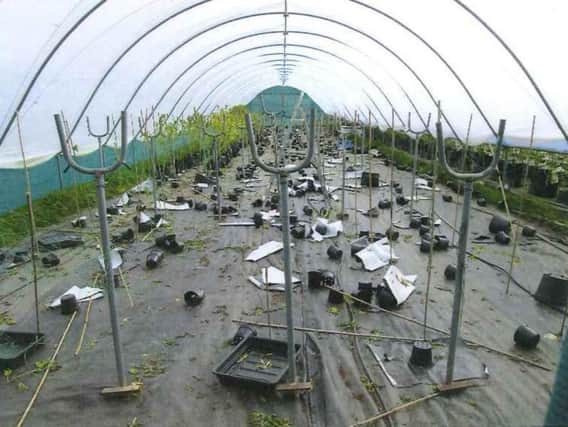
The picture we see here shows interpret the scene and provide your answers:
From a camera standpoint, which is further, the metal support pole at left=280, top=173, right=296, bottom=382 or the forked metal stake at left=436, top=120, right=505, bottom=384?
the metal support pole at left=280, top=173, right=296, bottom=382

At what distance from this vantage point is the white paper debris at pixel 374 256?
6.27m

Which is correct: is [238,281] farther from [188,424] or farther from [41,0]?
[41,0]

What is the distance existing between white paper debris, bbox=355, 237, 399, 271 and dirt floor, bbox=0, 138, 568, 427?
0.15 meters

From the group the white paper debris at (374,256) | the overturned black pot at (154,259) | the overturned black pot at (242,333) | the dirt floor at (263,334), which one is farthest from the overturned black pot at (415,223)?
the overturned black pot at (242,333)

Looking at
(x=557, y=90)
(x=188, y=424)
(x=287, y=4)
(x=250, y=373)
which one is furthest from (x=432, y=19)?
(x=188, y=424)

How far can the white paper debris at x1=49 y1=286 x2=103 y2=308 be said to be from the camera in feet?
17.4

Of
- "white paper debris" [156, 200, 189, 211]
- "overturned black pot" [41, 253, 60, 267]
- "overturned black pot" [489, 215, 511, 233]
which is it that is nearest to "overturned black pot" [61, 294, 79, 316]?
"overturned black pot" [41, 253, 60, 267]

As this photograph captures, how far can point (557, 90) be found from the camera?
16.8 ft

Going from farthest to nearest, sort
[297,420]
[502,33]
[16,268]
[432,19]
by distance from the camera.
→ [432,19], [16,268], [502,33], [297,420]

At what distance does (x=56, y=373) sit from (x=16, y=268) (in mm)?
3208

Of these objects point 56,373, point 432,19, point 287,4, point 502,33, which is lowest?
point 56,373

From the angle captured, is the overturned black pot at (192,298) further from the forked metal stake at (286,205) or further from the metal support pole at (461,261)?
the metal support pole at (461,261)

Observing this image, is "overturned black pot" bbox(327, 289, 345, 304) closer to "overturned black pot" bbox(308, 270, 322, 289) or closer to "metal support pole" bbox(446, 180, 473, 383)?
"overturned black pot" bbox(308, 270, 322, 289)

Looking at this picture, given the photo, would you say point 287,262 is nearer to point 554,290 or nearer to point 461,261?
point 461,261
